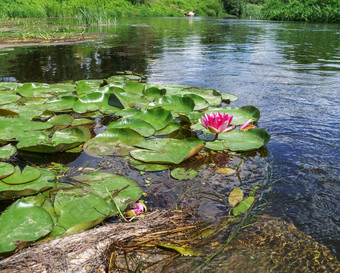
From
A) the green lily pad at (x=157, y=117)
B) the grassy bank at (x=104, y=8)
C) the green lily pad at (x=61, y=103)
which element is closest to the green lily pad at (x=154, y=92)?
the green lily pad at (x=157, y=117)

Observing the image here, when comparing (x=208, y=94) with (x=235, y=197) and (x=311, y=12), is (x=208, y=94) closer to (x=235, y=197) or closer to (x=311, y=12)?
(x=235, y=197)

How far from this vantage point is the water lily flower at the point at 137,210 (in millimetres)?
1128

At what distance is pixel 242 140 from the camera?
67.6 inches

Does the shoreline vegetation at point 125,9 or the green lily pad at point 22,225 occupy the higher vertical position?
the shoreline vegetation at point 125,9

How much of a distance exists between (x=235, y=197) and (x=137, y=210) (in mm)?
424

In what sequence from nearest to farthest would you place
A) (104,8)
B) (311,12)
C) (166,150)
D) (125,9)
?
(166,150)
(104,8)
(311,12)
(125,9)

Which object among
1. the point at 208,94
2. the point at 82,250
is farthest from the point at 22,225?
the point at 208,94

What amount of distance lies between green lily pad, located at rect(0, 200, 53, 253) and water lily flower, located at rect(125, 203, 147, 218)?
0.28m

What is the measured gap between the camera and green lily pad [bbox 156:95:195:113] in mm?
2129

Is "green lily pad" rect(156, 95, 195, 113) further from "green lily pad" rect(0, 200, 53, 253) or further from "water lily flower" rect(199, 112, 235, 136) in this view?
"green lily pad" rect(0, 200, 53, 253)

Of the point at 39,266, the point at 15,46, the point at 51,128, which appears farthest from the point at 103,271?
the point at 15,46

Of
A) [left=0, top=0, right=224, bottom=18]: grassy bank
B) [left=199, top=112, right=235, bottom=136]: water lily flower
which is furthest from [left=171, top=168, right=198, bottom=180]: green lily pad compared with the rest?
[left=0, top=0, right=224, bottom=18]: grassy bank

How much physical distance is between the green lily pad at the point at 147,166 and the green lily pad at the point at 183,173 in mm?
72

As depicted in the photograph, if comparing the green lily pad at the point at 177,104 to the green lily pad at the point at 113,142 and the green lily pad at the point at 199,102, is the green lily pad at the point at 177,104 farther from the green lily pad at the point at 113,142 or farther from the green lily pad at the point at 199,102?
the green lily pad at the point at 113,142
